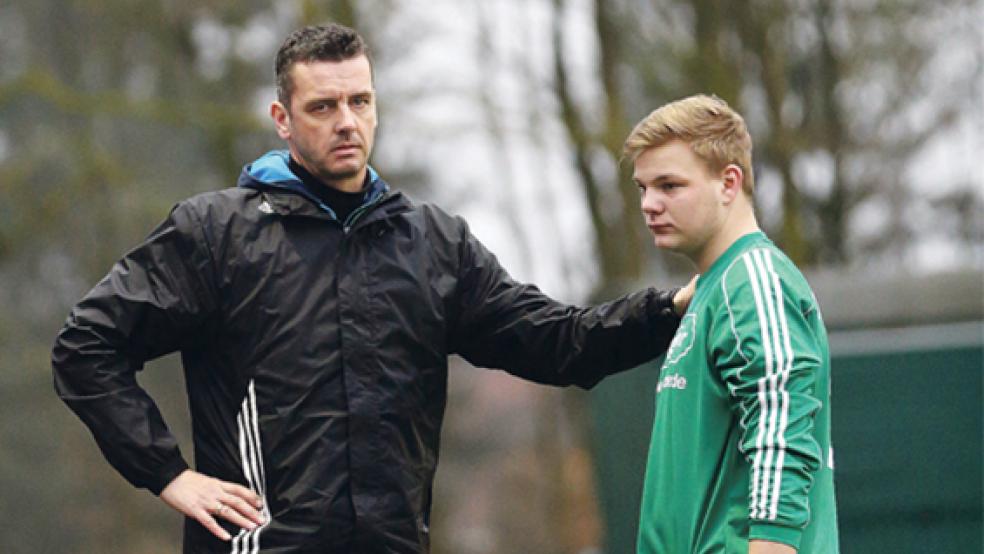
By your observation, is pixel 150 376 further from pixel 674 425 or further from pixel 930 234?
pixel 674 425

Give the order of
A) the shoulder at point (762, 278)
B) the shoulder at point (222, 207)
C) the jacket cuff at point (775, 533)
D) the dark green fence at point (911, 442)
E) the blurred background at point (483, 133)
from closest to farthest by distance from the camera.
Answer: the jacket cuff at point (775, 533) → the shoulder at point (762, 278) → the shoulder at point (222, 207) → the dark green fence at point (911, 442) → the blurred background at point (483, 133)

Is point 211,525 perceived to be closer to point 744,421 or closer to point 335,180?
point 335,180

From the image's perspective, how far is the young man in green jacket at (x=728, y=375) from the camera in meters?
3.61

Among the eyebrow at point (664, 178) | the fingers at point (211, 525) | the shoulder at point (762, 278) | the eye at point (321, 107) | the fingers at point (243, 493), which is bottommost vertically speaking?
the fingers at point (211, 525)

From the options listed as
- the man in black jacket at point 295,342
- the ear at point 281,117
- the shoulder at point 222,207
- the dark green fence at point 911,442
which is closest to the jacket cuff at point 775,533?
the man in black jacket at point 295,342

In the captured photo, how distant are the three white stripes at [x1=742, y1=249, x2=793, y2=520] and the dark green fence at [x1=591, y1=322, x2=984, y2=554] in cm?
526

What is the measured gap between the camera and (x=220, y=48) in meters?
16.0

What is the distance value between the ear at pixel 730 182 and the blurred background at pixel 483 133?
630cm

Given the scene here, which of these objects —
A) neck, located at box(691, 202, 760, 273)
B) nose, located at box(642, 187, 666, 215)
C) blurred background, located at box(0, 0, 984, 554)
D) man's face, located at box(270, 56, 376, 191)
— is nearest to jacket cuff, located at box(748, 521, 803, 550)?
neck, located at box(691, 202, 760, 273)

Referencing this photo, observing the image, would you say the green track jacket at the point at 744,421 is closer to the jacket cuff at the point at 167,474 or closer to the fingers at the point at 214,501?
the fingers at the point at 214,501

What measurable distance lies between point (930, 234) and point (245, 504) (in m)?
15.9

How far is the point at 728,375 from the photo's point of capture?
3.71 meters

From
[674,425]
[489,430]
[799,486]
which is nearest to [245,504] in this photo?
[674,425]

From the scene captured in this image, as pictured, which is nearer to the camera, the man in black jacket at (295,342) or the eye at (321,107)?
the man in black jacket at (295,342)
